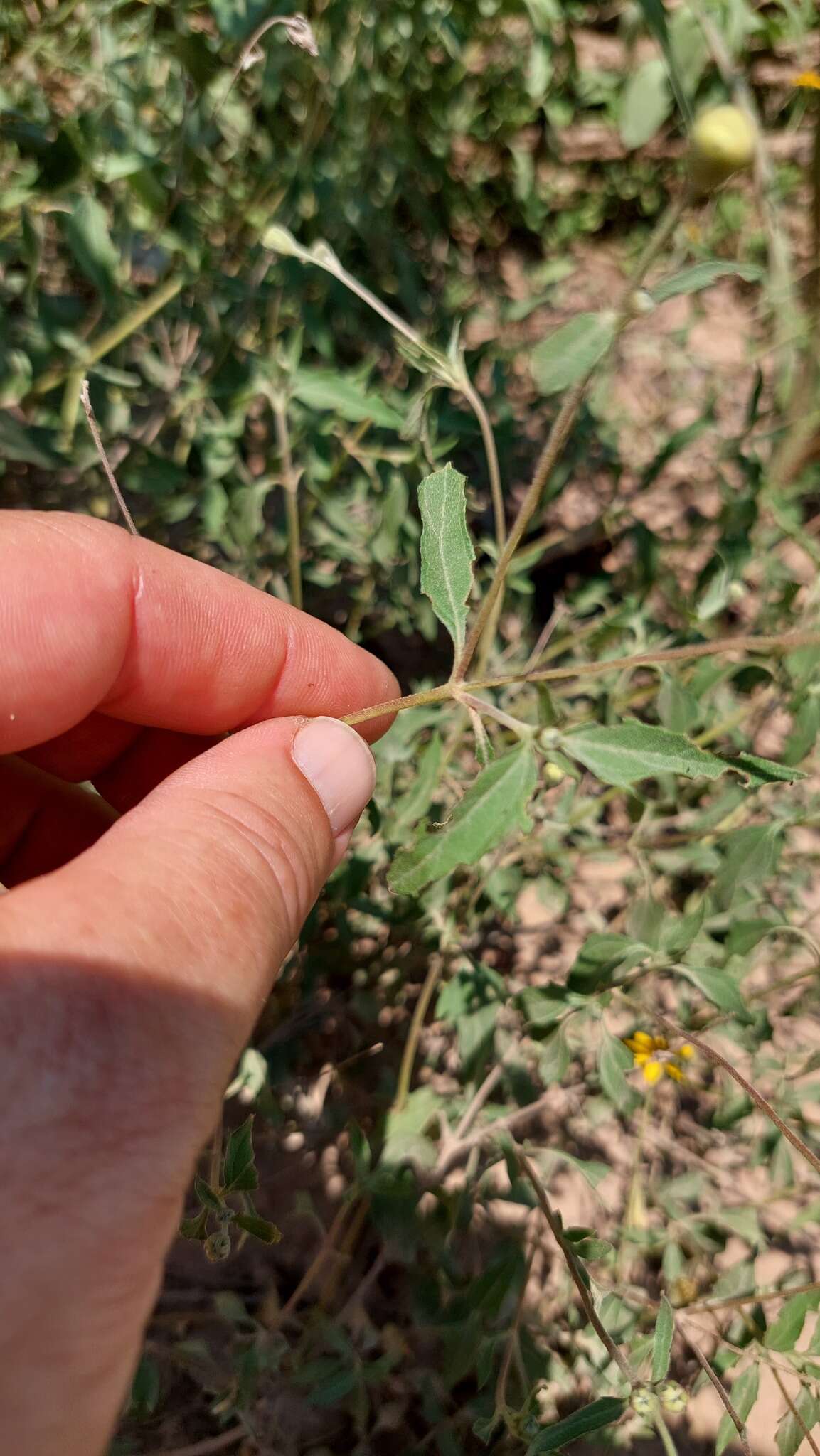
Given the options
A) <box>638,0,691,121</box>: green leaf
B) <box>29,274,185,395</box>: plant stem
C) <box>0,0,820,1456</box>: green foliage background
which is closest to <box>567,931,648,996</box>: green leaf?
<box>0,0,820,1456</box>: green foliage background

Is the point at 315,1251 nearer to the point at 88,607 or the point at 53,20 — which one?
the point at 88,607

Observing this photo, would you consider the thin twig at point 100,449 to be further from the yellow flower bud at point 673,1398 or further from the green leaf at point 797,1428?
the green leaf at point 797,1428

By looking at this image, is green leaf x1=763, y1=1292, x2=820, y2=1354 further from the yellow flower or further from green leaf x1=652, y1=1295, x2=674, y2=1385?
the yellow flower

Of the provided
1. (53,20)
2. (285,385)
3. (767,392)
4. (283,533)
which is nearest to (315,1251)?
(283,533)

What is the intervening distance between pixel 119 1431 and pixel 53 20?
3128 millimetres

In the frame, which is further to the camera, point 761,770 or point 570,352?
point 761,770

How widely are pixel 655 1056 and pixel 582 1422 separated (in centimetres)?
85

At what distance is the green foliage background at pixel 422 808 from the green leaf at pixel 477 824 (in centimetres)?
29

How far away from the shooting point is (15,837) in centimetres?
177

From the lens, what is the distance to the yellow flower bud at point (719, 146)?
2.71ft

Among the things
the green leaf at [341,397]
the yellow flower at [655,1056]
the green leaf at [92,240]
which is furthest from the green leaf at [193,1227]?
the green leaf at [92,240]

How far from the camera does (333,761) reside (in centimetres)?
144

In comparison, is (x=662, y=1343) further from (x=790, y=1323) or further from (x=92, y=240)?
(x=92, y=240)

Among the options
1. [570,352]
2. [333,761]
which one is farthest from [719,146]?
[333,761]
